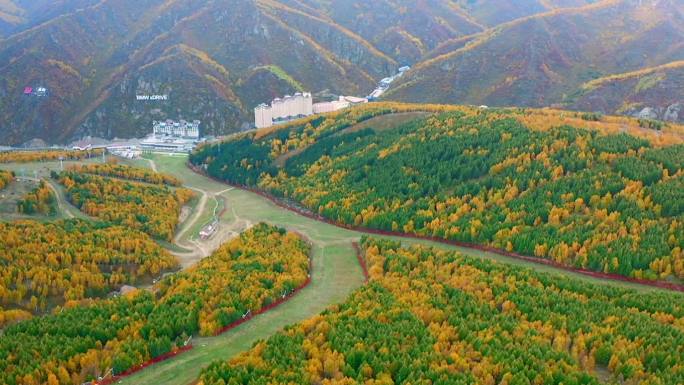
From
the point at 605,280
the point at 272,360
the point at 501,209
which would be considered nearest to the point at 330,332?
the point at 272,360

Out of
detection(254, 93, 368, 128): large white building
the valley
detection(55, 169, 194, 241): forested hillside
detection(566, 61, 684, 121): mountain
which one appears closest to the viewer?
the valley

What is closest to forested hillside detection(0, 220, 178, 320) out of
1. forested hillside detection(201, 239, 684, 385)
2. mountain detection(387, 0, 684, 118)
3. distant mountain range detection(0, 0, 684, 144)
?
forested hillside detection(201, 239, 684, 385)

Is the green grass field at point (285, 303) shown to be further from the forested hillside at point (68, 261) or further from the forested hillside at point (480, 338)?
the forested hillside at point (68, 261)

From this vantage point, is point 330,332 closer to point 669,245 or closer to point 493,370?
point 493,370

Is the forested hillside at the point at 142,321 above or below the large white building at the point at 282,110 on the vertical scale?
below

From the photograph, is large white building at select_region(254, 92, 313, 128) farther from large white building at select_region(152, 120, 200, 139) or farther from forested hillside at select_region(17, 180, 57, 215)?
forested hillside at select_region(17, 180, 57, 215)

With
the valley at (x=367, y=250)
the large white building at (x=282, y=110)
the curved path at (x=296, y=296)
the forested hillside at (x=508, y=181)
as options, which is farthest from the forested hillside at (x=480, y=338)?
the large white building at (x=282, y=110)
